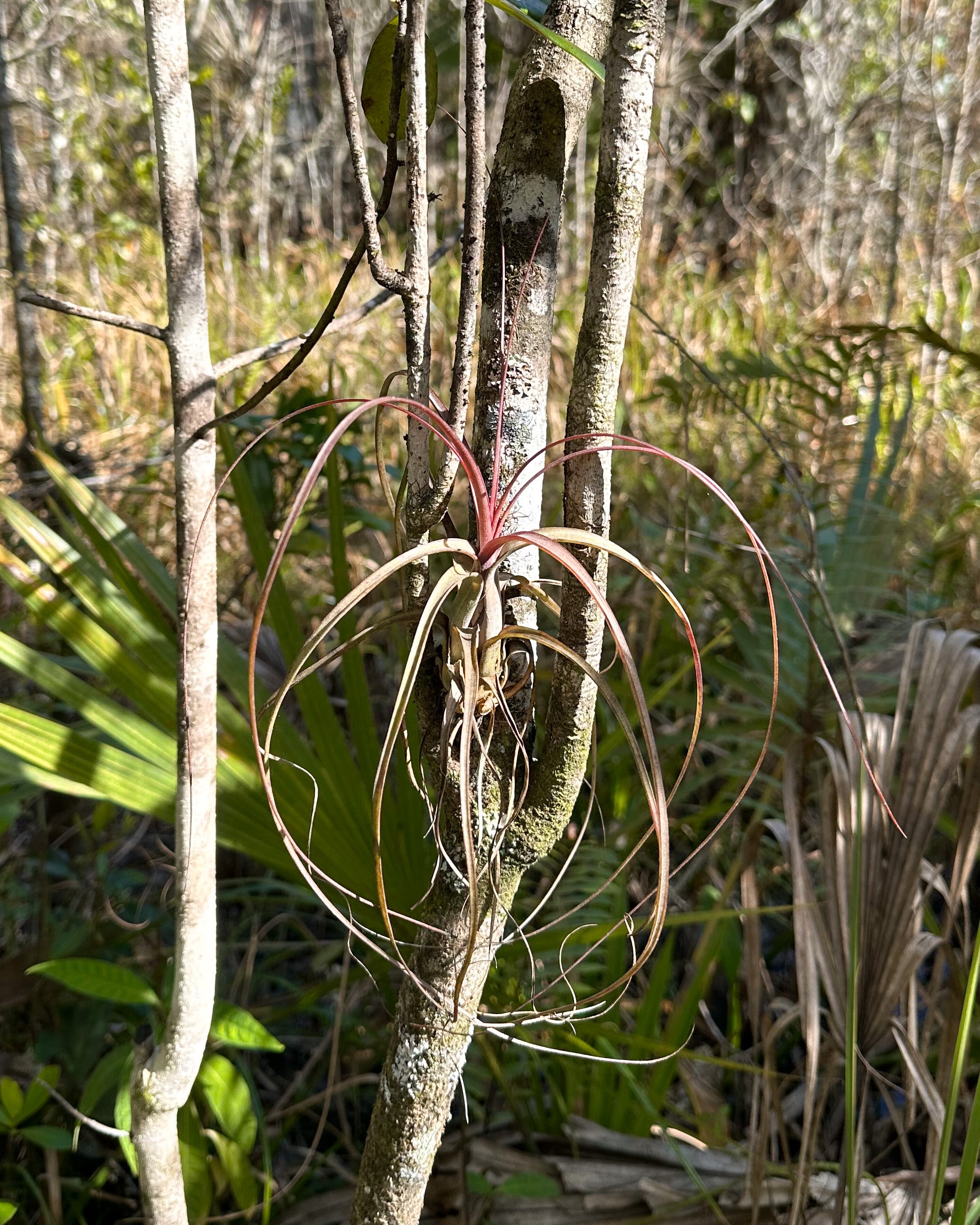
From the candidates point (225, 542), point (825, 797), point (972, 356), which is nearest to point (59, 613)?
point (825, 797)

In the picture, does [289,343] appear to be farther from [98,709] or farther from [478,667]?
[98,709]

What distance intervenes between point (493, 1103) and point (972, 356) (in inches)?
40.8

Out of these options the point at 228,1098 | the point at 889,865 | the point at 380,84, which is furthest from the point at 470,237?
the point at 228,1098

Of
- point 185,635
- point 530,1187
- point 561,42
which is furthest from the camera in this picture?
point 530,1187

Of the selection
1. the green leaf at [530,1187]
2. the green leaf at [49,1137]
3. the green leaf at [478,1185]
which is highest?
the green leaf at [49,1137]

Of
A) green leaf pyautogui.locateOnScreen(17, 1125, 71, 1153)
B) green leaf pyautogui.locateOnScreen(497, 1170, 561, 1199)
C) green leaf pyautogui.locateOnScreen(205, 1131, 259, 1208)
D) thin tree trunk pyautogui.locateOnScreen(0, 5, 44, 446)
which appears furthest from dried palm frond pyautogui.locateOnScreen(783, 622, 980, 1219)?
thin tree trunk pyautogui.locateOnScreen(0, 5, 44, 446)

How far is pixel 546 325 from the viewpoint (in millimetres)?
453

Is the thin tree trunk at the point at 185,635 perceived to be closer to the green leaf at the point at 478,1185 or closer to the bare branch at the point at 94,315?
the bare branch at the point at 94,315

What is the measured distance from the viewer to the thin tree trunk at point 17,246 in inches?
54.3

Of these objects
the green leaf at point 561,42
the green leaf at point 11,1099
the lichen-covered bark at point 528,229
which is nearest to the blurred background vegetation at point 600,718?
the green leaf at point 11,1099

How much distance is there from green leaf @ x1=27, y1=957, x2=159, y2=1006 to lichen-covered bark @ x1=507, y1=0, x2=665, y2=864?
39 centimetres

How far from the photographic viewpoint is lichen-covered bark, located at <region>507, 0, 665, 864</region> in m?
0.41

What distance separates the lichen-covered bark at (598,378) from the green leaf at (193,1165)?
1.49 ft

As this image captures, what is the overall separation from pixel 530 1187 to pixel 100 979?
375 mm
